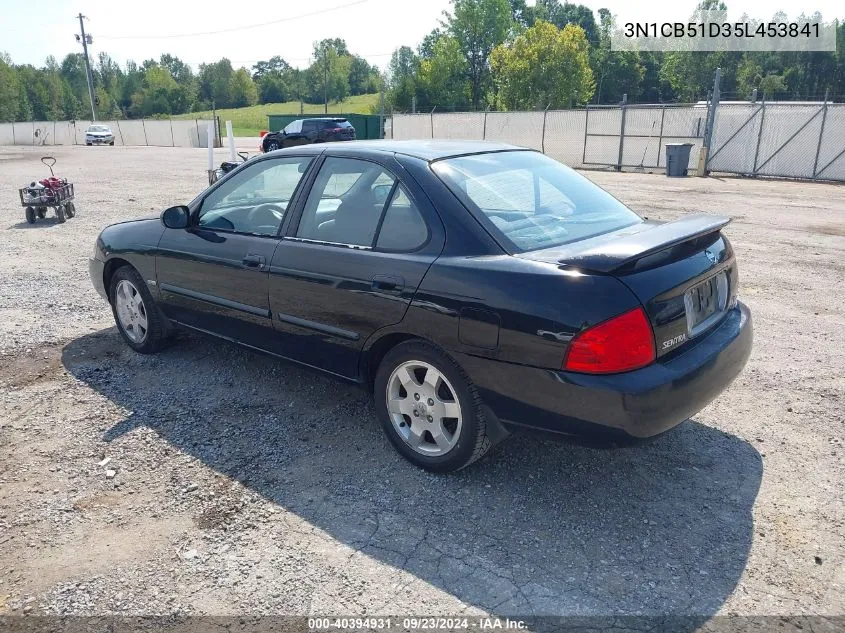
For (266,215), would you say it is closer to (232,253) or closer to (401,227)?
(232,253)

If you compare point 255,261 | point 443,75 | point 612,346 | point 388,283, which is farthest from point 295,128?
point 443,75

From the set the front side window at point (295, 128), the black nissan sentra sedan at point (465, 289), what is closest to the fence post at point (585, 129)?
the front side window at point (295, 128)

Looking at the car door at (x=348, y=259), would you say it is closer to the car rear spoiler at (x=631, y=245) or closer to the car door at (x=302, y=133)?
the car rear spoiler at (x=631, y=245)

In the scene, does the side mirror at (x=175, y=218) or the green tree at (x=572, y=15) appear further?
the green tree at (x=572, y=15)

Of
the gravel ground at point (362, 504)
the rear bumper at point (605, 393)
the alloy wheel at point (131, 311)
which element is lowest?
the gravel ground at point (362, 504)

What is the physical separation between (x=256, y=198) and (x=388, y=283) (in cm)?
164

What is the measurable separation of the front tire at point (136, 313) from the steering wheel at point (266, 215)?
1236 mm

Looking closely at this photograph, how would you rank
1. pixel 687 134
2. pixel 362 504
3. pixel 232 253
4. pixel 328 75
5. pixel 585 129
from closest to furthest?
pixel 362 504 < pixel 232 253 < pixel 687 134 < pixel 585 129 < pixel 328 75

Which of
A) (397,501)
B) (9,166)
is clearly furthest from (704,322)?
(9,166)

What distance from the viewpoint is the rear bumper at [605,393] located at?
2.72 m

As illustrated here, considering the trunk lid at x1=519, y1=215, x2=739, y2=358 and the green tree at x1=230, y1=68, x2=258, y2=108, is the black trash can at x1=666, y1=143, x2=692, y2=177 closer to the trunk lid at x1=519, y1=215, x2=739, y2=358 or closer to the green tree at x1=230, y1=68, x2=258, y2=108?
the trunk lid at x1=519, y1=215, x2=739, y2=358

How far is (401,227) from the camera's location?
337cm

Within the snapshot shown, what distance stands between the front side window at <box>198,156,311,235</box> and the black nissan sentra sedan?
0.05ft

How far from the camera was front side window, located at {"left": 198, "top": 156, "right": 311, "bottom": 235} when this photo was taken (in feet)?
13.3
